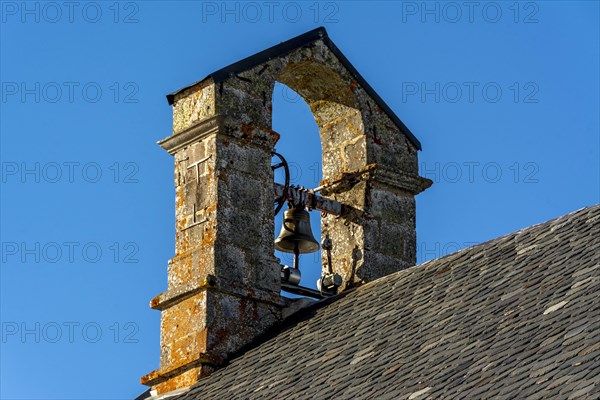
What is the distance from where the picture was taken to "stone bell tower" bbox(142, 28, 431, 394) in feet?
39.9

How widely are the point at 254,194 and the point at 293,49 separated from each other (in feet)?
4.09

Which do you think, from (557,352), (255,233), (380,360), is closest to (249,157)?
(255,233)

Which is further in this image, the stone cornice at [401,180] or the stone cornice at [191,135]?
the stone cornice at [401,180]

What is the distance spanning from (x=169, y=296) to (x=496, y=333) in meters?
3.38

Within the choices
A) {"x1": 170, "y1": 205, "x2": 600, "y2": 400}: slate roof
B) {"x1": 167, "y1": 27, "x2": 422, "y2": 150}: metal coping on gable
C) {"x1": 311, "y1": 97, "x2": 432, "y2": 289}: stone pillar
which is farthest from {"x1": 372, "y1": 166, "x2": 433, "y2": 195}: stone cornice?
{"x1": 170, "y1": 205, "x2": 600, "y2": 400}: slate roof

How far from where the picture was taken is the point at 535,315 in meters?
9.59

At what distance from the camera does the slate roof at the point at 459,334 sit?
346 inches

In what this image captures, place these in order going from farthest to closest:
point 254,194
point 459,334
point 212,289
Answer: point 254,194
point 212,289
point 459,334

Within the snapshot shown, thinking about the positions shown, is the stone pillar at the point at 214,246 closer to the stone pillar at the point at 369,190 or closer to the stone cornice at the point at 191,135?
the stone cornice at the point at 191,135

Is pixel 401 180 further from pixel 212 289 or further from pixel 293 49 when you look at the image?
pixel 212 289

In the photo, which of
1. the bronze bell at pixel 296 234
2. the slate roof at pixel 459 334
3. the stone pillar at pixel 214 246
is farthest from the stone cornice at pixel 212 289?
the bronze bell at pixel 296 234

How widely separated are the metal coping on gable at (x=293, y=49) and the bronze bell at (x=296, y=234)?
1.08 m

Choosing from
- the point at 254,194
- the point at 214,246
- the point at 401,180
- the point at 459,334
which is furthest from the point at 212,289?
the point at 459,334

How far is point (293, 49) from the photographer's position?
42.8 feet
